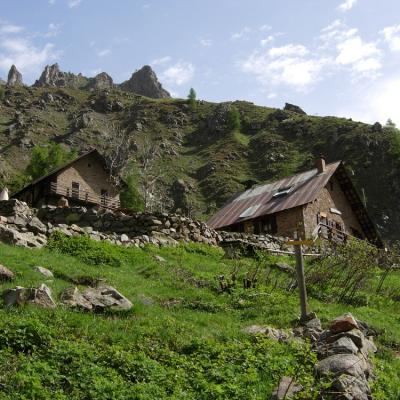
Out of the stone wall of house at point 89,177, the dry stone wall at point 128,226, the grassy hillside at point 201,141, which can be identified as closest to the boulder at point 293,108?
the grassy hillside at point 201,141

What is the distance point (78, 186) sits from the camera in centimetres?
5366

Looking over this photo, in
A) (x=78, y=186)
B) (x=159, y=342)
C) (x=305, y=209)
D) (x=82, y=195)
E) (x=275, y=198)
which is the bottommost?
(x=159, y=342)

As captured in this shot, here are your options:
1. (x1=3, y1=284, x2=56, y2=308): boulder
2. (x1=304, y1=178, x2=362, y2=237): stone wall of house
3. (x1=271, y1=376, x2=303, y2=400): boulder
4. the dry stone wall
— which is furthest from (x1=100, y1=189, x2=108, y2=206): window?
(x1=271, y1=376, x2=303, y2=400): boulder

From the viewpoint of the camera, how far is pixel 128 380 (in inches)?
385

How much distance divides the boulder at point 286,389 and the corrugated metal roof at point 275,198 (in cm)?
3012

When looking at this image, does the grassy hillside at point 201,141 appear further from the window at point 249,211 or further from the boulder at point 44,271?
the boulder at point 44,271

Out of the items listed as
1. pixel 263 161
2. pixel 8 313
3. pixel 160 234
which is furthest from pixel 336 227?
pixel 263 161

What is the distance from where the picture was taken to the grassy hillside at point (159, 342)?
9438 mm

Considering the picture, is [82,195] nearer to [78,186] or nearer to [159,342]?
[78,186]

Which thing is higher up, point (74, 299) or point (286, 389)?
point (74, 299)

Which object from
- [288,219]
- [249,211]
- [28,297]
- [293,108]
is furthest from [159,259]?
[293,108]

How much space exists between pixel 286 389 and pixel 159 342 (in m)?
3.07

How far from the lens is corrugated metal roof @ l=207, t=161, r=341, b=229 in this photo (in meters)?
40.5

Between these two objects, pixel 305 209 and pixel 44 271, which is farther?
pixel 305 209
